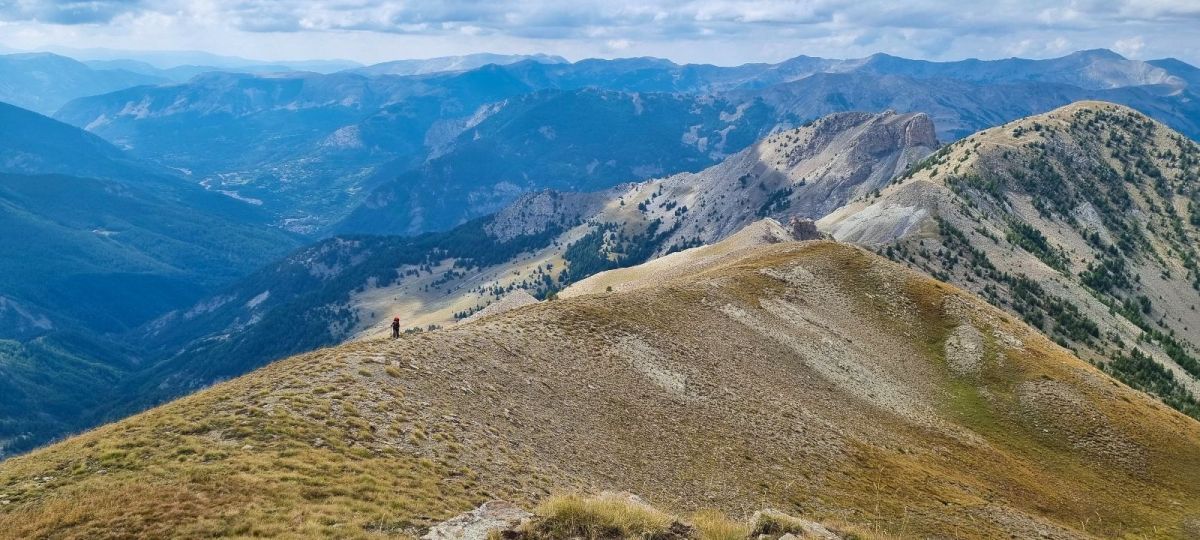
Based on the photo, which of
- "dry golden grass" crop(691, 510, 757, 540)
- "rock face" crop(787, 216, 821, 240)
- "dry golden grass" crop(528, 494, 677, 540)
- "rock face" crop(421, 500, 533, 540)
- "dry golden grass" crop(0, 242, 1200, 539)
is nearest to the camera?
"dry golden grass" crop(528, 494, 677, 540)

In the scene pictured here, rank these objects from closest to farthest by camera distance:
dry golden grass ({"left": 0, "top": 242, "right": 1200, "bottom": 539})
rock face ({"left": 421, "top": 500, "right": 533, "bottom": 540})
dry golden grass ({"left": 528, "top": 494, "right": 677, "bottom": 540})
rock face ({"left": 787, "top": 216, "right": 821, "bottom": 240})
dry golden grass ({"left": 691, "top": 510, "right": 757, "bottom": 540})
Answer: dry golden grass ({"left": 528, "top": 494, "right": 677, "bottom": 540})
rock face ({"left": 421, "top": 500, "right": 533, "bottom": 540})
dry golden grass ({"left": 691, "top": 510, "right": 757, "bottom": 540})
dry golden grass ({"left": 0, "top": 242, "right": 1200, "bottom": 539})
rock face ({"left": 787, "top": 216, "right": 821, "bottom": 240})

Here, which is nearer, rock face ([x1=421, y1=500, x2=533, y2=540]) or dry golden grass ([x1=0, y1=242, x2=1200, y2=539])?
rock face ([x1=421, y1=500, x2=533, y2=540])

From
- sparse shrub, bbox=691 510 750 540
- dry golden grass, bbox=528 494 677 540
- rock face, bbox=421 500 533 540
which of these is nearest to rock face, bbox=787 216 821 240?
sparse shrub, bbox=691 510 750 540

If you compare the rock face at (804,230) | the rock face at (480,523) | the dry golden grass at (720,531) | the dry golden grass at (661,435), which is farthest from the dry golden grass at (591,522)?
the rock face at (804,230)

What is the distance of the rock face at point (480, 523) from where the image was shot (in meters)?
22.8

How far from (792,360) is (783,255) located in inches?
1087

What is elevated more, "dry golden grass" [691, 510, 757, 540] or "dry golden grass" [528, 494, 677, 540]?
"dry golden grass" [528, 494, 677, 540]

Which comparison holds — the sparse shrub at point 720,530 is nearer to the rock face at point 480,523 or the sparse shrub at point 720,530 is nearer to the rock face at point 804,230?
the rock face at point 480,523

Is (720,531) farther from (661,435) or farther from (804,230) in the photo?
(804,230)

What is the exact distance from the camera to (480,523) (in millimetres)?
23922

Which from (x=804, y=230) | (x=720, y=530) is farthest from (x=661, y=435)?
(x=804, y=230)

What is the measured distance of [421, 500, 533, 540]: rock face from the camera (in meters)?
22.8

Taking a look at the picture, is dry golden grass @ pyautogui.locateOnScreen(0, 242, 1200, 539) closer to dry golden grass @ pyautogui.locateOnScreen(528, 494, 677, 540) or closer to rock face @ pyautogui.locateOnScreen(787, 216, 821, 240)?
dry golden grass @ pyautogui.locateOnScreen(528, 494, 677, 540)

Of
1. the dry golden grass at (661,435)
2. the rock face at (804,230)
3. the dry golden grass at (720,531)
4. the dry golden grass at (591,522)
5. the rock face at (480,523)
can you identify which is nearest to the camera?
the dry golden grass at (591,522)
